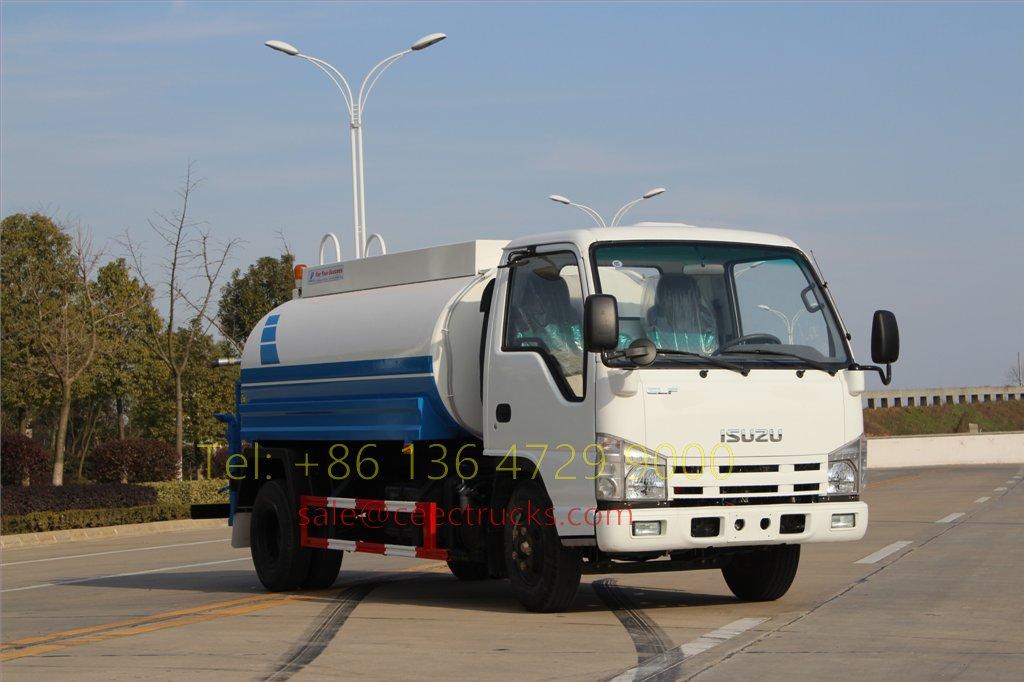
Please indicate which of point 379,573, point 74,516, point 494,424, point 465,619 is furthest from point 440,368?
point 74,516

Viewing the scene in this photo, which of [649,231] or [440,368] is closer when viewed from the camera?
[649,231]

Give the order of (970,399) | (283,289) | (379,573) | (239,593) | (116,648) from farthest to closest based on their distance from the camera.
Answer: (970,399)
(283,289)
(379,573)
(239,593)
(116,648)

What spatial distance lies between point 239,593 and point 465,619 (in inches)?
146

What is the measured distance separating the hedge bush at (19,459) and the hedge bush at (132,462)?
1.32 metres

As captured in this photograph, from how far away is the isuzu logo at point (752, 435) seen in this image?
988 centimetres

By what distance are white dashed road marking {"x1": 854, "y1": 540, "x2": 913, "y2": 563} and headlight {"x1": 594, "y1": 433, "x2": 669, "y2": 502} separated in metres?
5.54

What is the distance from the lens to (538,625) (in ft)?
32.8

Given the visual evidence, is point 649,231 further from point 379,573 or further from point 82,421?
point 82,421

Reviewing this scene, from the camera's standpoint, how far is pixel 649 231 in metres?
10.6

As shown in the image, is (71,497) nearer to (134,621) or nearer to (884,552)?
(134,621)

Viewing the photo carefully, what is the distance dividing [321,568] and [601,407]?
4.78 m

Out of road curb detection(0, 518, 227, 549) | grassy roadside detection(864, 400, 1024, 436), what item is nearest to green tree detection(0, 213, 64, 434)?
road curb detection(0, 518, 227, 549)

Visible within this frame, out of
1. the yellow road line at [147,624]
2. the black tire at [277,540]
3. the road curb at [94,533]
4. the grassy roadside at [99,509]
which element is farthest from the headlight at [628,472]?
the grassy roadside at [99,509]

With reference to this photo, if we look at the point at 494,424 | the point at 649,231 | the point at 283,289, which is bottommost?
the point at 494,424
